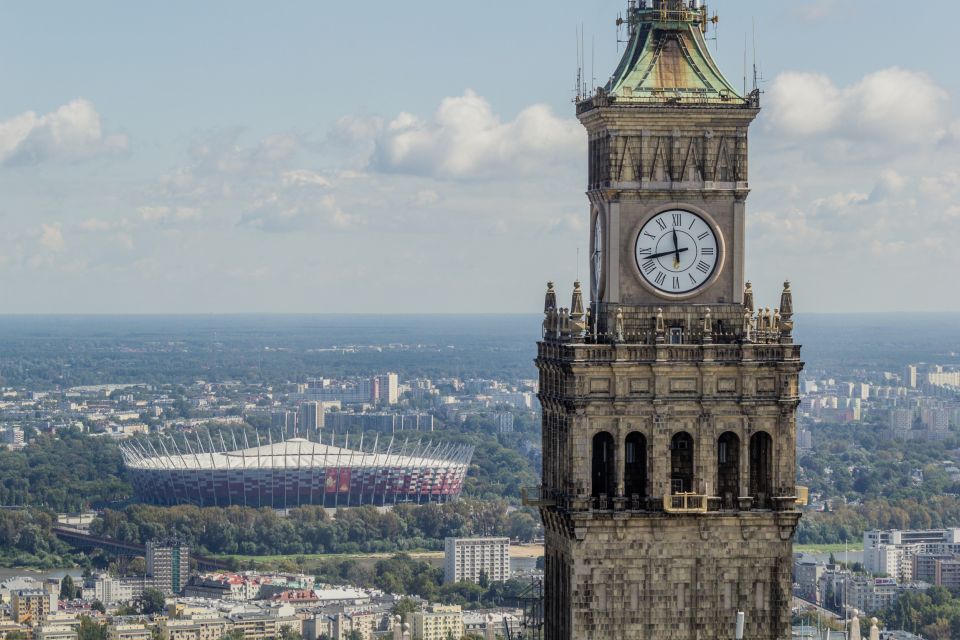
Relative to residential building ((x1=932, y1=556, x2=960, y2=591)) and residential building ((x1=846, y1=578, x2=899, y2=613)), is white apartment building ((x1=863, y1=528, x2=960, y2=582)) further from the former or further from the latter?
residential building ((x1=846, y1=578, x2=899, y2=613))

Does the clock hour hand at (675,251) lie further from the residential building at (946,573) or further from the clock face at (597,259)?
the residential building at (946,573)

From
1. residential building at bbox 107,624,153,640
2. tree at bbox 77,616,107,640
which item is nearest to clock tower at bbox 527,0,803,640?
tree at bbox 77,616,107,640

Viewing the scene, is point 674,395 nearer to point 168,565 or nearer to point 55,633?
point 55,633

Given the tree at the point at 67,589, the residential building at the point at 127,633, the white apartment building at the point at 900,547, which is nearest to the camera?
the residential building at the point at 127,633

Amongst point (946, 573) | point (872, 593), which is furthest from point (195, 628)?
point (946, 573)

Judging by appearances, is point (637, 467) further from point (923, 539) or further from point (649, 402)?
point (923, 539)

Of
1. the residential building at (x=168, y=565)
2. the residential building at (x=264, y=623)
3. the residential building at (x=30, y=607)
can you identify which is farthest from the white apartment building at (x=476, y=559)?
the residential building at (x=30, y=607)
